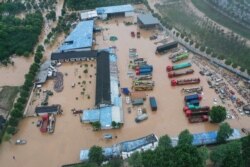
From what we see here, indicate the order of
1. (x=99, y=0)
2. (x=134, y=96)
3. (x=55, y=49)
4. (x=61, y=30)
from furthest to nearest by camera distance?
(x=99, y=0) < (x=61, y=30) < (x=55, y=49) < (x=134, y=96)

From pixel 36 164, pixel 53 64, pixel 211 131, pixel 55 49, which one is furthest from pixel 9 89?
pixel 211 131

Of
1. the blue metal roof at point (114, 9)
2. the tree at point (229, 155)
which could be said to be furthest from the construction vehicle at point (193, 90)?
the blue metal roof at point (114, 9)

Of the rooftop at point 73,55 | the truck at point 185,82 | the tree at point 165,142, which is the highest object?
the rooftop at point 73,55

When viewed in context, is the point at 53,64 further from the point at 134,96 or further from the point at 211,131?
the point at 211,131

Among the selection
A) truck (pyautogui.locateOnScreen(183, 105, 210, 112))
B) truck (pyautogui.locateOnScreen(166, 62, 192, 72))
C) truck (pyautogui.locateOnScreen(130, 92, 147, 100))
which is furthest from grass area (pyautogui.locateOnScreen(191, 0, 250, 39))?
truck (pyautogui.locateOnScreen(130, 92, 147, 100))

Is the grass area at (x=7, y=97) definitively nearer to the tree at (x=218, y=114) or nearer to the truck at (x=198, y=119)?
the truck at (x=198, y=119)

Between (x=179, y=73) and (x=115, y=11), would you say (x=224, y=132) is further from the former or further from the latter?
(x=115, y=11)

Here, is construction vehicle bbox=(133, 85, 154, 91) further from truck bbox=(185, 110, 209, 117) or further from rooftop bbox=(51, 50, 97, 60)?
rooftop bbox=(51, 50, 97, 60)
